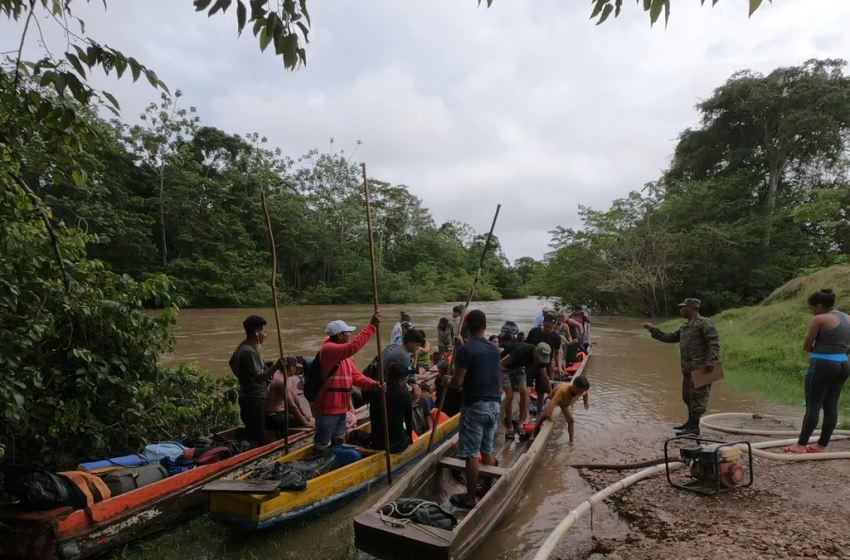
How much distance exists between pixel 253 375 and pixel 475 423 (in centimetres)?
245

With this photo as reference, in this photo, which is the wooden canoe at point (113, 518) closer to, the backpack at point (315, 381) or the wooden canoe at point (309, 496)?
the wooden canoe at point (309, 496)

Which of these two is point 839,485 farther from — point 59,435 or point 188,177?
point 188,177

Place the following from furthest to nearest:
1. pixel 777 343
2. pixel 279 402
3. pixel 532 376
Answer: pixel 777 343 < pixel 532 376 < pixel 279 402

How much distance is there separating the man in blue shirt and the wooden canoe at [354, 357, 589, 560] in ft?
0.90

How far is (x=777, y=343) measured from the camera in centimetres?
1148

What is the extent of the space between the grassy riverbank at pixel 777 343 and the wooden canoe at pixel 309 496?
19.9 feet

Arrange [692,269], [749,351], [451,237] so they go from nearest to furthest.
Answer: [749,351], [692,269], [451,237]

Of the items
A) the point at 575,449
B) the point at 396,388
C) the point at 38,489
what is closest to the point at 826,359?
the point at 575,449

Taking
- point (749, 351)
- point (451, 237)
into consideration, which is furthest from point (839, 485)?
point (451, 237)

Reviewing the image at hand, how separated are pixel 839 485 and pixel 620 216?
25081 millimetres

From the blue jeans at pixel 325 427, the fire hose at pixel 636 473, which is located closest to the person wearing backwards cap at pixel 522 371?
the fire hose at pixel 636 473

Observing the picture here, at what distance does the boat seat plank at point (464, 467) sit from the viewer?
14.6ft

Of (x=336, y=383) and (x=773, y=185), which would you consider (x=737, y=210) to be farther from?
(x=336, y=383)

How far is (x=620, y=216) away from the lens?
90.0 feet
